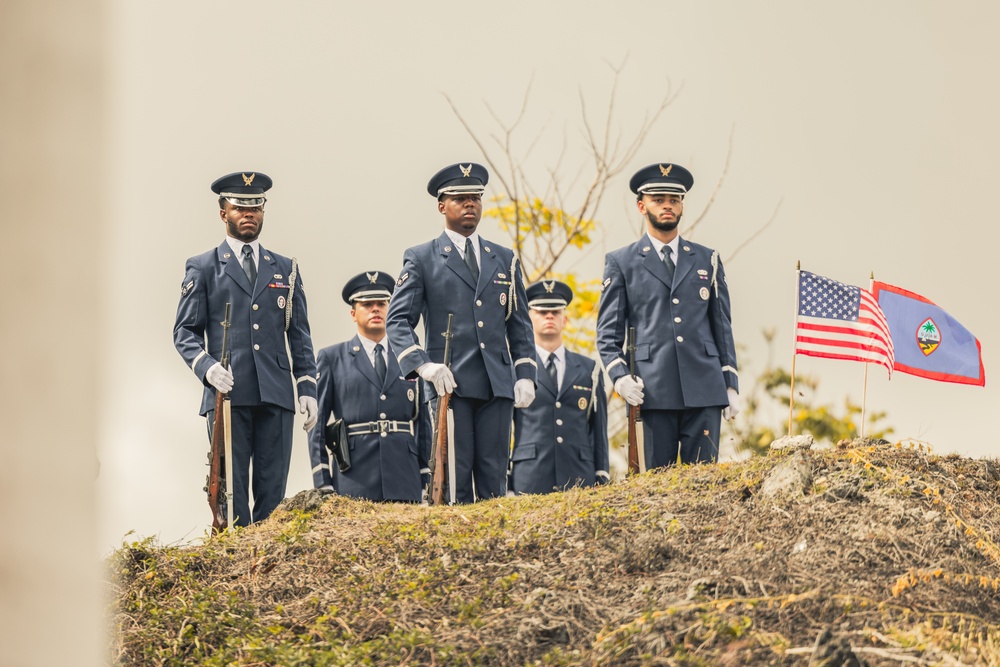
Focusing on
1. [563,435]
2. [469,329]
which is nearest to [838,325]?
[563,435]

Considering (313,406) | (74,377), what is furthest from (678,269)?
(74,377)

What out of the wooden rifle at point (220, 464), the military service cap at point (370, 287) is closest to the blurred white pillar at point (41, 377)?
the wooden rifle at point (220, 464)

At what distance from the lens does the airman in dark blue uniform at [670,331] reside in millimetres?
8852

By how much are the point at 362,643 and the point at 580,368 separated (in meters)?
5.55

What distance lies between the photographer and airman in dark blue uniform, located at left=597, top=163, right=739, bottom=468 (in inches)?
348

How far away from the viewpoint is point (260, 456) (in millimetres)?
8602

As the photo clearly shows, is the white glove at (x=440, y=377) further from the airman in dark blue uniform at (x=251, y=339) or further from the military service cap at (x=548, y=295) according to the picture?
the military service cap at (x=548, y=295)

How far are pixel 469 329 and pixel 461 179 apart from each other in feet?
3.51

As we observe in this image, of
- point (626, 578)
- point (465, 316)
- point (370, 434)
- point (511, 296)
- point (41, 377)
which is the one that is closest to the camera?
point (41, 377)

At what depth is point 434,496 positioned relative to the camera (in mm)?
8453

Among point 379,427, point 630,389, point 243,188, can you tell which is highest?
point 243,188

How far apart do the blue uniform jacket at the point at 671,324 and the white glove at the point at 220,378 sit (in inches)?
101

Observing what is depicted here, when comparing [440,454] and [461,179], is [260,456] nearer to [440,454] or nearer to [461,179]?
[440,454]

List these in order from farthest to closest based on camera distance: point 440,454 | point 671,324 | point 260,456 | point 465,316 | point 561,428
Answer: point 561,428 < point 671,324 < point 465,316 < point 260,456 < point 440,454
